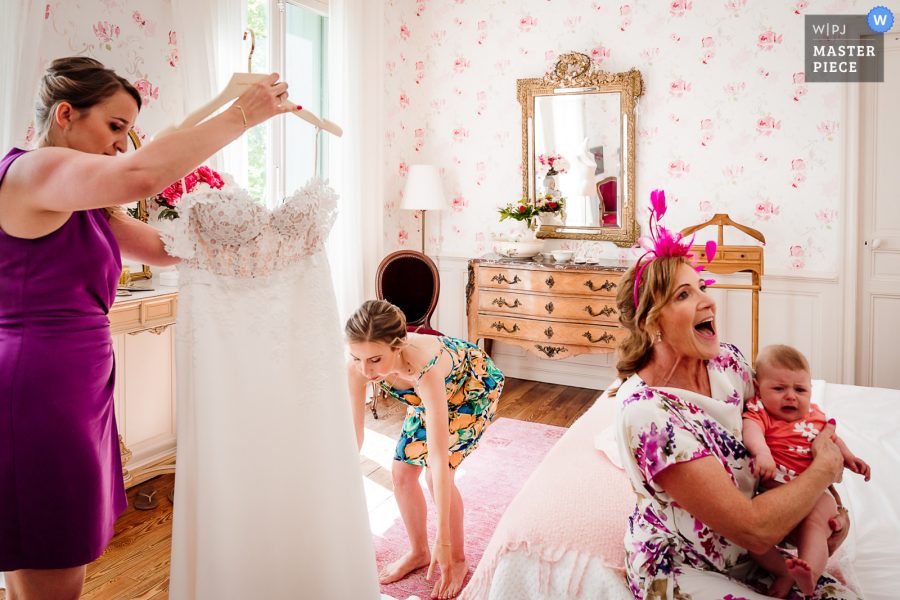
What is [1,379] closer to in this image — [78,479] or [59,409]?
[59,409]

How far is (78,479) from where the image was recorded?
4.60 feet

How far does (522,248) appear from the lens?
4766 mm

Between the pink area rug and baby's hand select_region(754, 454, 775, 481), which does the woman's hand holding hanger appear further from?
the pink area rug

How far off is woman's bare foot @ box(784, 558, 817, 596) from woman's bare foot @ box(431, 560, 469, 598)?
1302 millimetres

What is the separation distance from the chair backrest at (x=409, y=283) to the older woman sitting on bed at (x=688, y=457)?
3049 mm

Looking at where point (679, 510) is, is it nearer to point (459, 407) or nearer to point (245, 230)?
point (245, 230)

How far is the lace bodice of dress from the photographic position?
4.28 ft

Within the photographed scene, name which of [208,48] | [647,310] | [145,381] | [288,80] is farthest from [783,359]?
[288,80]

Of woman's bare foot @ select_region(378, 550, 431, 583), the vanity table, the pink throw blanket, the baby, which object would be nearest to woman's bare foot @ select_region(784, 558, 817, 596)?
the baby

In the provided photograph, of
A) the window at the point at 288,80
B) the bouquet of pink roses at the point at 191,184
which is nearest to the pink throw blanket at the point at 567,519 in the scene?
the bouquet of pink roses at the point at 191,184

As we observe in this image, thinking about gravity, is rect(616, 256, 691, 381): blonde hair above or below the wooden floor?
above

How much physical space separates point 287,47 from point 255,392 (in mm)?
3568

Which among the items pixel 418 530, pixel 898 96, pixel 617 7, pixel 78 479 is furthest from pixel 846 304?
pixel 78 479

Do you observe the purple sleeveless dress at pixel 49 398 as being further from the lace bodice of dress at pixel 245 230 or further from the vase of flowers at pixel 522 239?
the vase of flowers at pixel 522 239
